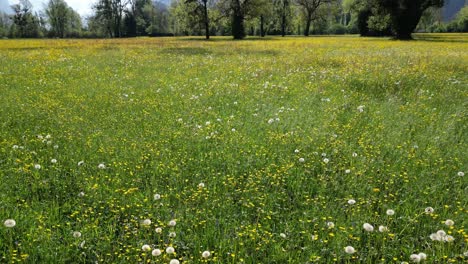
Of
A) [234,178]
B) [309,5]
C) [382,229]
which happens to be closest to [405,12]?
[309,5]

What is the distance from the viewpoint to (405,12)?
40656 mm

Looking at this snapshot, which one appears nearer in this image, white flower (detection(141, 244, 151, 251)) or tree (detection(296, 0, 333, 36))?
white flower (detection(141, 244, 151, 251))

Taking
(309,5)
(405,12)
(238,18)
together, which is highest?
(309,5)

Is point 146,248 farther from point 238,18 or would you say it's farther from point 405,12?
point 238,18

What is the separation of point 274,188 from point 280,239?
991 millimetres

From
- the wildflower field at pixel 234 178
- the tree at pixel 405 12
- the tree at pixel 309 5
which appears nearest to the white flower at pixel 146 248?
the wildflower field at pixel 234 178

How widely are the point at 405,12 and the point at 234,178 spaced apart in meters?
44.4

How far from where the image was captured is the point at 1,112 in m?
7.45

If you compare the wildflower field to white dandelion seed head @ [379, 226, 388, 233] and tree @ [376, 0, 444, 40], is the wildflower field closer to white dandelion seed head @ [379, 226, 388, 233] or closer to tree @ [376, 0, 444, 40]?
white dandelion seed head @ [379, 226, 388, 233]

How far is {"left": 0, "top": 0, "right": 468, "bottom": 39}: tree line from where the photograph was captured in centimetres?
4362

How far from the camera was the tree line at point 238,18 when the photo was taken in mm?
43625

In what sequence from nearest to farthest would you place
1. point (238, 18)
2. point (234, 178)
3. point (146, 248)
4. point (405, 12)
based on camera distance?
point (146, 248) < point (234, 178) < point (405, 12) < point (238, 18)

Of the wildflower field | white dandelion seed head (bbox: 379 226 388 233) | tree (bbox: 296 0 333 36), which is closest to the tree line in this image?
tree (bbox: 296 0 333 36)

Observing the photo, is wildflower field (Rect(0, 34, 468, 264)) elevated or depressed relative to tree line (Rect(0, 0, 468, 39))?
depressed
